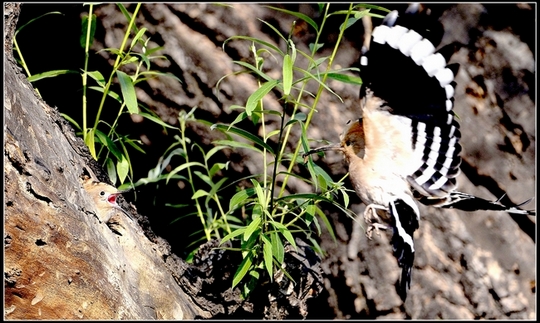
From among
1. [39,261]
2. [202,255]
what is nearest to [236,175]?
[202,255]

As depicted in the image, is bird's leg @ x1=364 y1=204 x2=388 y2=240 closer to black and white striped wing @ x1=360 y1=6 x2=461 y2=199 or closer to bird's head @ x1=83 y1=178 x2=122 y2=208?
black and white striped wing @ x1=360 y1=6 x2=461 y2=199

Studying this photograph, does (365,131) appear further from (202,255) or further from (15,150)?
(15,150)

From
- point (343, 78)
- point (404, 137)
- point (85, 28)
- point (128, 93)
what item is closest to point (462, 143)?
point (404, 137)

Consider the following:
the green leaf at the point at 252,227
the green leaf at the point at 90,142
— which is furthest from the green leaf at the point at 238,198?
the green leaf at the point at 90,142

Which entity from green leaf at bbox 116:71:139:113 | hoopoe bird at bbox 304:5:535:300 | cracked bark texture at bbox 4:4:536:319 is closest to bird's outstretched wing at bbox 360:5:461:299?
hoopoe bird at bbox 304:5:535:300

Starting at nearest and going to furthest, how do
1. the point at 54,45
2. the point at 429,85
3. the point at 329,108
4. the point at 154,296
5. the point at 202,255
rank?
1. the point at 429,85
2. the point at 154,296
3. the point at 202,255
4. the point at 329,108
5. the point at 54,45

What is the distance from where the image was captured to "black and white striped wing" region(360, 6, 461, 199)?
110 centimetres

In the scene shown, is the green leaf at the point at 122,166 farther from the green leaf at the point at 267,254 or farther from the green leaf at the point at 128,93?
the green leaf at the point at 267,254

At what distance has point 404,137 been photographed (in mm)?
1206

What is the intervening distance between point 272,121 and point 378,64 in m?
0.55

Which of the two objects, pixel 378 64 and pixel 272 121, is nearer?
pixel 378 64

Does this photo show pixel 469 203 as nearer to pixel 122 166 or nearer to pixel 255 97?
pixel 255 97

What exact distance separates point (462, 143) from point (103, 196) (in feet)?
3.58

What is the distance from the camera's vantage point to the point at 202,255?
1411mm
